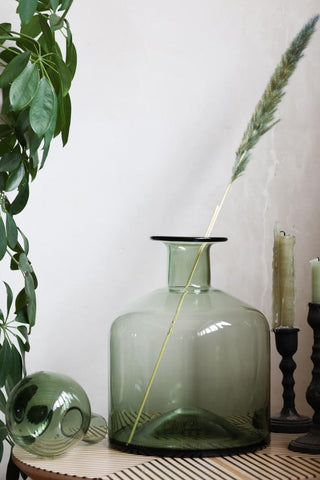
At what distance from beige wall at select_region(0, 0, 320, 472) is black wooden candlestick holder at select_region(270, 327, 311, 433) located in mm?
214

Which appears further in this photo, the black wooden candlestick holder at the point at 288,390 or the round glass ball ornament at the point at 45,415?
the black wooden candlestick holder at the point at 288,390

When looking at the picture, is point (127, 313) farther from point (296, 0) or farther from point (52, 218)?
point (296, 0)

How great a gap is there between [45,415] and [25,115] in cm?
48

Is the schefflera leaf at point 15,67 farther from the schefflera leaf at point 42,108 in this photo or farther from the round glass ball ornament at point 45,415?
the round glass ball ornament at point 45,415

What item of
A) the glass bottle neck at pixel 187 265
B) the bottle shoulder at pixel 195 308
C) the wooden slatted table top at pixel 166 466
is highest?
the glass bottle neck at pixel 187 265

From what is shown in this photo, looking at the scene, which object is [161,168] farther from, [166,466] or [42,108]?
[166,466]

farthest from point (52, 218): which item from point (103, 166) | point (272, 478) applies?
point (272, 478)

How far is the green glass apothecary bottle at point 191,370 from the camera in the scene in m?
1.21

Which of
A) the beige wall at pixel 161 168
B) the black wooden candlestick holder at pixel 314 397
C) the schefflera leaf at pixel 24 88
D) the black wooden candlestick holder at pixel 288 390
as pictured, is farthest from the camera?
the beige wall at pixel 161 168

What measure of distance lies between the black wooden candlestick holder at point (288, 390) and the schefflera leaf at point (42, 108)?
55 cm

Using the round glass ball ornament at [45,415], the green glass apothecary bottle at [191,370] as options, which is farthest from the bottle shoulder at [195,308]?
the round glass ball ornament at [45,415]

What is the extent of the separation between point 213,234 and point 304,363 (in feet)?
1.10

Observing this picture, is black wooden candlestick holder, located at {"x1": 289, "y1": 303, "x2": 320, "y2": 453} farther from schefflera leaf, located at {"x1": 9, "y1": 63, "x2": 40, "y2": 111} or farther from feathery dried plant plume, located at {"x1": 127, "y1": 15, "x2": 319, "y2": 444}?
schefflera leaf, located at {"x1": 9, "y1": 63, "x2": 40, "y2": 111}

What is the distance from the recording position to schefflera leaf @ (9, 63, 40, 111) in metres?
1.09
